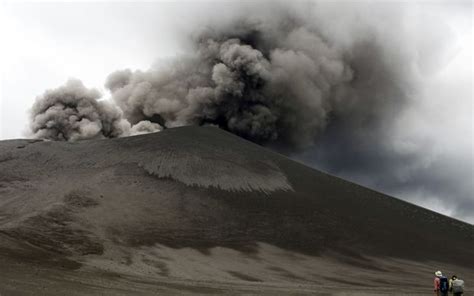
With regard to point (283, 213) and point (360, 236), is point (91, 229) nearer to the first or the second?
point (283, 213)

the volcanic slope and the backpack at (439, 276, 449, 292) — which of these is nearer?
the backpack at (439, 276, 449, 292)

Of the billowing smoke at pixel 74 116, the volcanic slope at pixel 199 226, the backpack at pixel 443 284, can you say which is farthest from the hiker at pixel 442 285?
the billowing smoke at pixel 74 116

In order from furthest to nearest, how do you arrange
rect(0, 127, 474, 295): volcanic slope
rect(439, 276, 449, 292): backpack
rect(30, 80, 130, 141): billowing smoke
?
rect(30, 80, 130, 141): billowing smoke
rect(0, 127, 474, 295): volcanic slope
rect(439, 276, 449, 292): backpack

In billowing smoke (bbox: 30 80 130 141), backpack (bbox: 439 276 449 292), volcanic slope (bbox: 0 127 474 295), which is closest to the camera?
backpack (bbox: 439 276 449 292)

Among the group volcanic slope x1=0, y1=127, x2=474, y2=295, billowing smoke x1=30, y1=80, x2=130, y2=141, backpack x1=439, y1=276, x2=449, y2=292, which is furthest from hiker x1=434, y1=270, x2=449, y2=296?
billowing smoke x1=30, y1=80, x2=130, y2=141

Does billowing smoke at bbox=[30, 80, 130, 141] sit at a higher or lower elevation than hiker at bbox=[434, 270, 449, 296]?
higher

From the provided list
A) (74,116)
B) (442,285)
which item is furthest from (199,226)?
(74,116)

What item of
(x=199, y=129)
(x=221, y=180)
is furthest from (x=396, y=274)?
(x=199, y=129)

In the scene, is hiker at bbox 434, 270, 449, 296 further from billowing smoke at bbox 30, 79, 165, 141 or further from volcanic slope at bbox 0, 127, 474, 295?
billowing smoke at bbox 30, 79, 165, 141

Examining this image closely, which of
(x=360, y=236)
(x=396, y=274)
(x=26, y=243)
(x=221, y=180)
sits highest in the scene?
(x=221, y=180)
